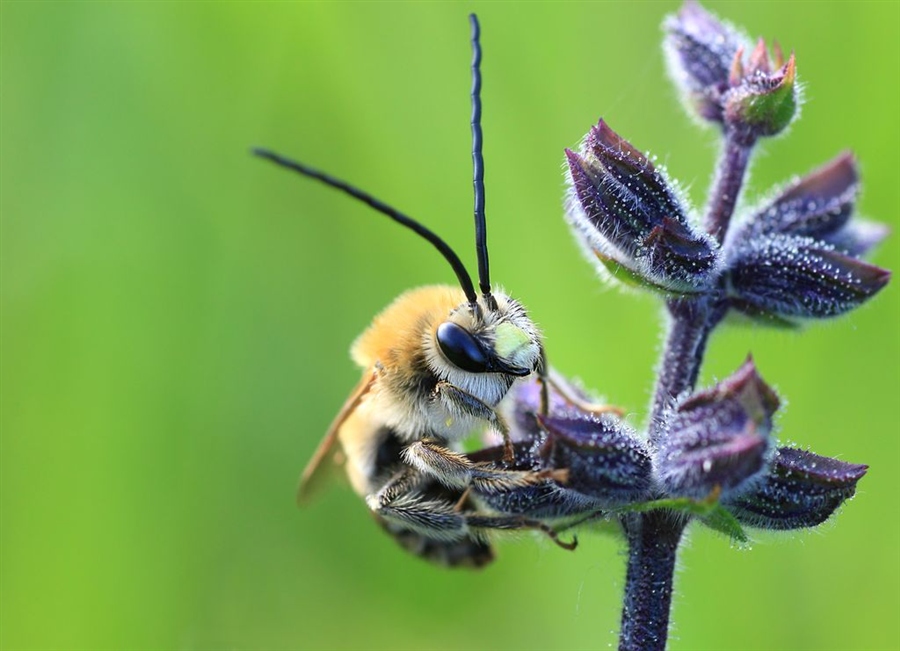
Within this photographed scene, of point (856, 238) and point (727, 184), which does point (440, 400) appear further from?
point (856, 238)

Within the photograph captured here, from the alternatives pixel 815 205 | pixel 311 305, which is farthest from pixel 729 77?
pixel 311 305

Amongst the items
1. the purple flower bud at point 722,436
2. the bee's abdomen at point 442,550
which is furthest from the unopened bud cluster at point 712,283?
the bee's abdomen at point 442,550

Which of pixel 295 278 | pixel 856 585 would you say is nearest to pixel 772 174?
pixel 856 585

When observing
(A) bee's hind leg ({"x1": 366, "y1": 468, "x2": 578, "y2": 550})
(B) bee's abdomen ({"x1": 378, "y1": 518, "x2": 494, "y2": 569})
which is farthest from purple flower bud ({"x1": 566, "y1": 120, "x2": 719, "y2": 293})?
(B) bee's abdomen ({"x1": 378, "y1": 518, "x2": 494, "y2": 569})

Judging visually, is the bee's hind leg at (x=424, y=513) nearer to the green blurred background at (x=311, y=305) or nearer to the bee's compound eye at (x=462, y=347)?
the bee's compound eye at (x=462, y=347)

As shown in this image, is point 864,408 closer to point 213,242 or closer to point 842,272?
point 842,272

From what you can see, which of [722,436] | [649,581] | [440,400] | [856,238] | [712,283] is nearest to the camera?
[722,436]

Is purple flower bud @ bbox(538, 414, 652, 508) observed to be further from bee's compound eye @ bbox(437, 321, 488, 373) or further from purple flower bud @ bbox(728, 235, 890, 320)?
purple flower bud @ bbox(728, 235, 890, 320)
